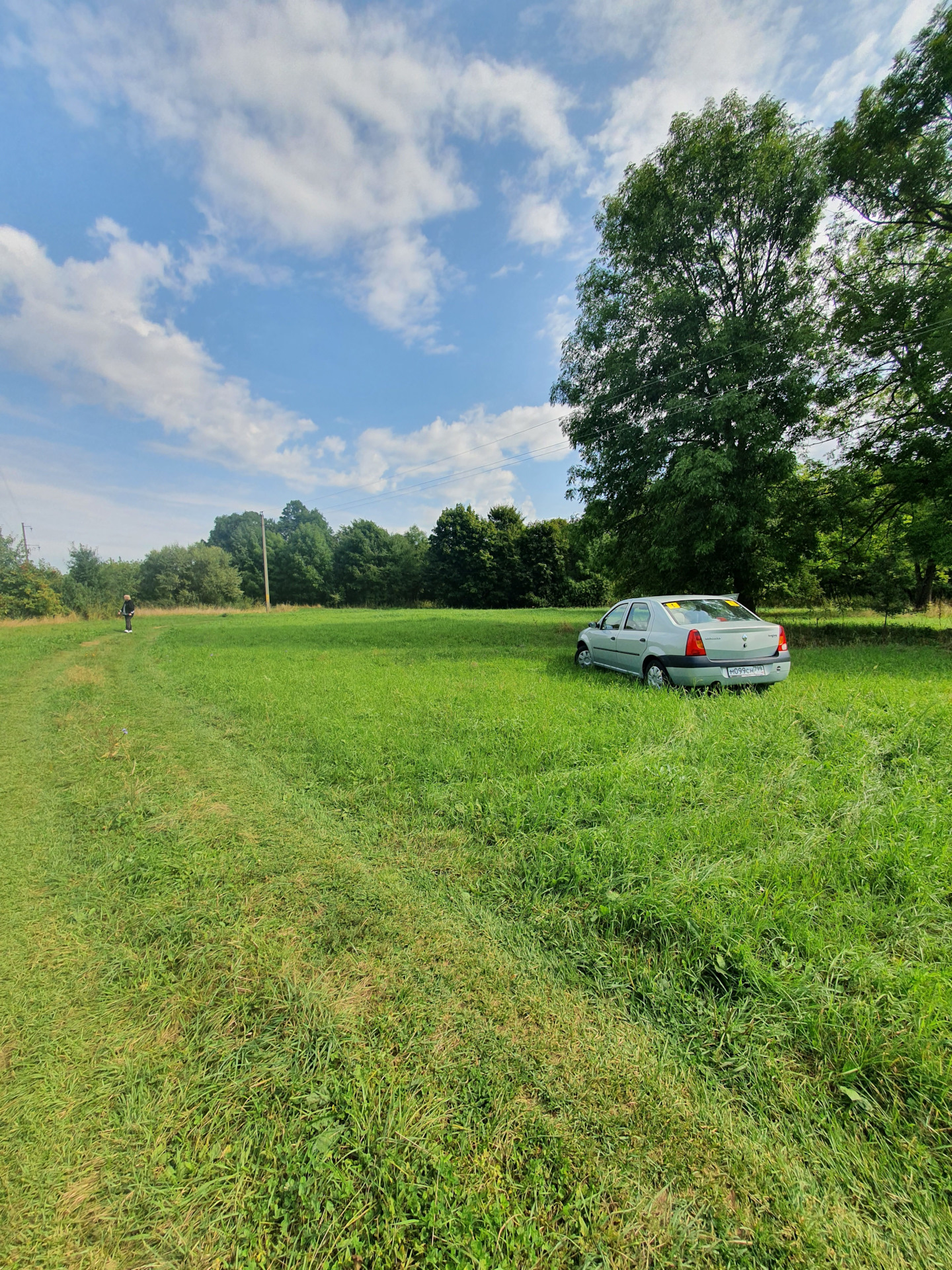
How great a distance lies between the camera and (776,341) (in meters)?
13.1

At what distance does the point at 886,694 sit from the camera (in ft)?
19.6

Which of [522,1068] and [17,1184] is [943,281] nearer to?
[522,1068]

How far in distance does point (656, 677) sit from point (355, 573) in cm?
5218

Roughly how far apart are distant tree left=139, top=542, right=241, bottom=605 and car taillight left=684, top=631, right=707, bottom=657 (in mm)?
53797

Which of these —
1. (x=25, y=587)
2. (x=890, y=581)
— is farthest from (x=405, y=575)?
(x=890, y=581)

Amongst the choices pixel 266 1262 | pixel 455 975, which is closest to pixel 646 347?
pixel 455 975

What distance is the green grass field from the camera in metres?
1.43

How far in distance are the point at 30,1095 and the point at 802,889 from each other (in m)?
3.72

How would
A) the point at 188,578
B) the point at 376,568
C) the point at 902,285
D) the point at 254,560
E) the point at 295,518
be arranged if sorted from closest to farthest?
the point at 902,285, the point at 188,578, the point at 376,568, the point at 254,560, the point at 295,518

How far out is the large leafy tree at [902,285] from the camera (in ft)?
37.4

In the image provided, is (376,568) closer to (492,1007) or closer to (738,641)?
(738,641)

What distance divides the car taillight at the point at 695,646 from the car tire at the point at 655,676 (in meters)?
0.52

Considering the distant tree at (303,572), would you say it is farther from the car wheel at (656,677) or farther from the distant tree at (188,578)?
the car wheel at (656,677)

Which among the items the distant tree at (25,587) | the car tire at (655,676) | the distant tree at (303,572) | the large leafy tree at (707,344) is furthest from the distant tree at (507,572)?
the car tire at (655,676)
